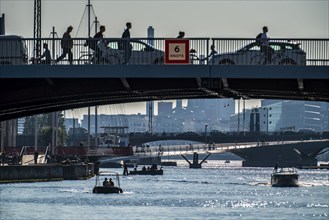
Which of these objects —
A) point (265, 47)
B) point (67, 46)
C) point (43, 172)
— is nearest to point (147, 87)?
point (67, 46)

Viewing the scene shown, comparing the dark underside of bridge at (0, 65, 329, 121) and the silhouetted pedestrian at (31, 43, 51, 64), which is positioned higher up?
the silhouetted pedestrian at (31, 43, 51, 64)

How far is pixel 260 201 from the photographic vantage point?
127 metres

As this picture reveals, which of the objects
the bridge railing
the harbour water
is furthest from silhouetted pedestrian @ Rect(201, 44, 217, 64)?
Result: the harbour water

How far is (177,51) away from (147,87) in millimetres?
4183

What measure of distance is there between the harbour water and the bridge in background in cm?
2603

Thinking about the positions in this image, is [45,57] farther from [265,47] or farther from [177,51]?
[265,47]

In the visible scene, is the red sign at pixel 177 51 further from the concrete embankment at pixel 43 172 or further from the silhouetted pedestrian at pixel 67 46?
the concrete embankment at pixel 43 172

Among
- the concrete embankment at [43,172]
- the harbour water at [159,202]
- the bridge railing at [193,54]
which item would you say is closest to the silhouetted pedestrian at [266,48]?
the bridge railing at [193,54]

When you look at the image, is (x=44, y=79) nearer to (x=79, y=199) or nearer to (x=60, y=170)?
(x=79, y=199)

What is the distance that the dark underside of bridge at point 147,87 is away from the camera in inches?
2640

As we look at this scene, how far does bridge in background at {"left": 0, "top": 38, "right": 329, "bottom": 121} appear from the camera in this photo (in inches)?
2581

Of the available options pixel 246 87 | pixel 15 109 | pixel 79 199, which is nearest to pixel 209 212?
pixel 79 199

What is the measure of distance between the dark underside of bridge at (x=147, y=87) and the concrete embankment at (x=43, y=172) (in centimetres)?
6518

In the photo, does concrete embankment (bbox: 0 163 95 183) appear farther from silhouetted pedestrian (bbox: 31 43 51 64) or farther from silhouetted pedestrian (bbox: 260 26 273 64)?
silhouetted pedestrian (bbox: 260 26 273 64)
